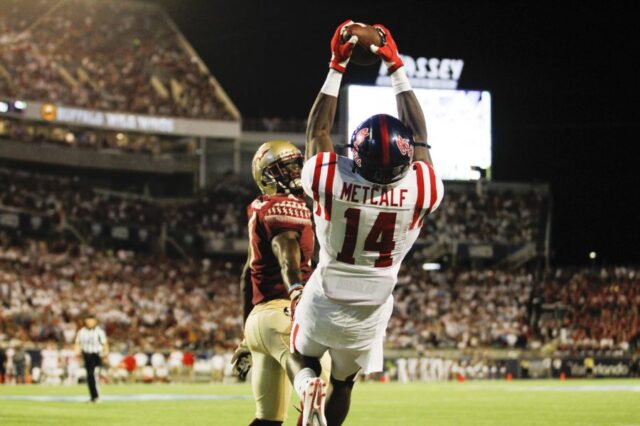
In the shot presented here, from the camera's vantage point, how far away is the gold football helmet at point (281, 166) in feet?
21.0

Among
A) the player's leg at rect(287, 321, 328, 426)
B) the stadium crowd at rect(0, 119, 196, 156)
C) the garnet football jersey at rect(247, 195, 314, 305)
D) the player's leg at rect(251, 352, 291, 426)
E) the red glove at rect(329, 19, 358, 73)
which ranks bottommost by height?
the player's leg at rect(251, 352, 291, 426)

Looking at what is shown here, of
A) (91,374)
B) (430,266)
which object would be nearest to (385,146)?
(91,374)

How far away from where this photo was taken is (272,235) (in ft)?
20.0

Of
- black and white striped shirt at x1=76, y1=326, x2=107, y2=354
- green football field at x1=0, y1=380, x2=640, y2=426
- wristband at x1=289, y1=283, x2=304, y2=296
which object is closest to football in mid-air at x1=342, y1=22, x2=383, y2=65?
wristband at x1=289, y1=283, x2=304, y2=296

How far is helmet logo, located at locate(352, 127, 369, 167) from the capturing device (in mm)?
4897

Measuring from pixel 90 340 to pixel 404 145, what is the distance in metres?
14.0

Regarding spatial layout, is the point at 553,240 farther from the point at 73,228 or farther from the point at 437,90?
the point at 73,228

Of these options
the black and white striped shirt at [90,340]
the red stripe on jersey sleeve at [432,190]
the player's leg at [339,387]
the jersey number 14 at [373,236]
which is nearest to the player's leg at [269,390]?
the player's leg at [339,387]

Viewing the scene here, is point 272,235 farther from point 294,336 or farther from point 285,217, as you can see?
point 294,336

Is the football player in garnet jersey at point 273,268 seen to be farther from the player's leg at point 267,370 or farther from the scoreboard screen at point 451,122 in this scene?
the scoreboard screen at point 451,122

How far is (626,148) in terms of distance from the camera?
50.1 m

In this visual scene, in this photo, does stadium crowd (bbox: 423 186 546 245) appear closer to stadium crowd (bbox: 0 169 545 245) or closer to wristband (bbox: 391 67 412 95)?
stadium crowd (bbox: 0 169 545 245)

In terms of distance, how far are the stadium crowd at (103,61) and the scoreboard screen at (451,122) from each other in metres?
9.34

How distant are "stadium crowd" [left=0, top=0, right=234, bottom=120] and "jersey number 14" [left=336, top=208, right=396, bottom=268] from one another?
31.8m
